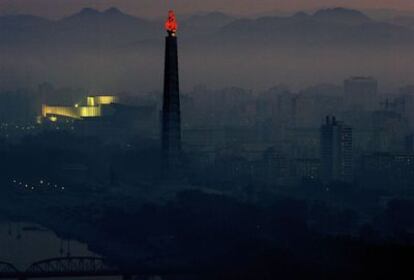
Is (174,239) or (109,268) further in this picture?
(174,239)

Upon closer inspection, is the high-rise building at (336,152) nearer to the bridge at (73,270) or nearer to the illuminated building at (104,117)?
the illuminated building at (104,117)

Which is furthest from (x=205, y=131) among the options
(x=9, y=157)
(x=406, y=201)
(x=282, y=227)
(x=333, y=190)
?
(x=282, y=227)

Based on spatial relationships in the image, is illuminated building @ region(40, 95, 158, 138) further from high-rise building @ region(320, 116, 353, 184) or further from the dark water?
the dark water

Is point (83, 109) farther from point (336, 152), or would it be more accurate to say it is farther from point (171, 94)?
point (171, 94)

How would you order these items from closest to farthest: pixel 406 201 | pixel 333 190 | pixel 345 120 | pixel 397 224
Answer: pixel 397 224 < pixel 406 201 < pixel 333 190 < pixel 345 120

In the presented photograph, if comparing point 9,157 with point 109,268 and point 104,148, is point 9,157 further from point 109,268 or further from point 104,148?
point 109,268

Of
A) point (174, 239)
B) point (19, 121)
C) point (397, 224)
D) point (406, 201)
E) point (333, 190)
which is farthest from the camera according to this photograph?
point (19, 121)

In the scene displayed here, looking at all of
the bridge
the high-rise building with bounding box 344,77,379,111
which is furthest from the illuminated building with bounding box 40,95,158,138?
the bridge
